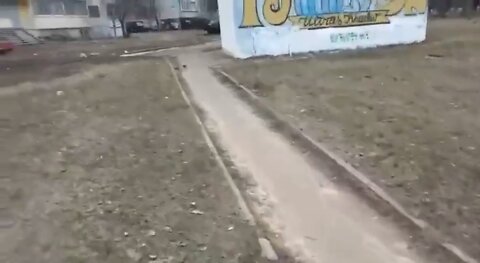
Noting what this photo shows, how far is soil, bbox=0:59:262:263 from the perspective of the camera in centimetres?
494

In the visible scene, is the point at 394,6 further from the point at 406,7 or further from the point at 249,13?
the point at 249,13

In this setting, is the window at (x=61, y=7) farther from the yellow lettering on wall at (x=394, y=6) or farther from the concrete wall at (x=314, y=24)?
the yellow lettering on wall at (x=394, y=6)

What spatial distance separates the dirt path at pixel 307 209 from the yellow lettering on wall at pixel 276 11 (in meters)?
11.9

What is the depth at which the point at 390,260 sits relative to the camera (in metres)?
4.77

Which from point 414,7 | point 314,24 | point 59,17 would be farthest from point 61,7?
point 414,7

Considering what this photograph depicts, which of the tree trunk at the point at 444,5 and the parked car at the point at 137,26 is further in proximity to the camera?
the parked car at the point at 137,26

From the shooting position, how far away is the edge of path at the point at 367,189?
485cm

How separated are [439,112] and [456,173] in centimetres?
327

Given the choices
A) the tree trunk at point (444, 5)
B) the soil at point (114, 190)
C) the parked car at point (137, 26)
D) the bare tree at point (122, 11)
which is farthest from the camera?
the parked car at point (137, 26)

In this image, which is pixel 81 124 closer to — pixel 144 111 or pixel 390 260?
pixel 144 111

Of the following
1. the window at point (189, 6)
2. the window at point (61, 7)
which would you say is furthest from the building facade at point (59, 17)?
the window at point (189, 6)

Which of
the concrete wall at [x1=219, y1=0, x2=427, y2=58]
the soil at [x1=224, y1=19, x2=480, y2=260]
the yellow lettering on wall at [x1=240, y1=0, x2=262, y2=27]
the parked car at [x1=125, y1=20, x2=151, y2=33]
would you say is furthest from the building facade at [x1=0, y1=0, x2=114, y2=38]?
the soil at [x1=224, y1=19, x2=480, y2=260]

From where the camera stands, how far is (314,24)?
21.1 m

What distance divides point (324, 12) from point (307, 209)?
1640 centimetres
